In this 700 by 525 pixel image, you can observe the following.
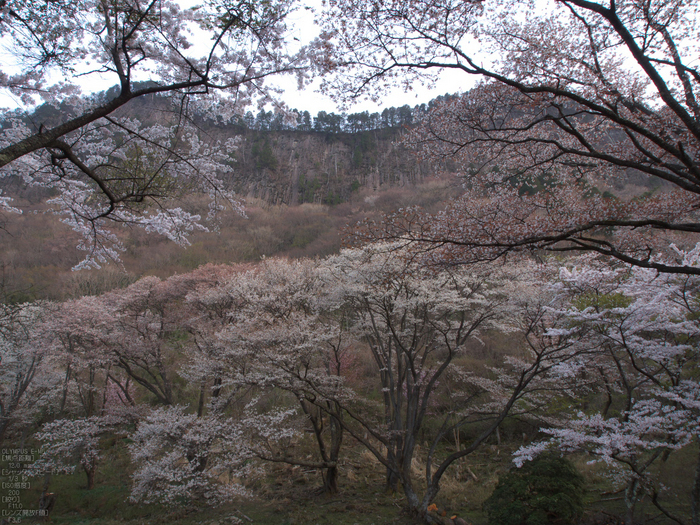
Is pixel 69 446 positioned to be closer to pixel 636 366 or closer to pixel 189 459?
pixel 189 459

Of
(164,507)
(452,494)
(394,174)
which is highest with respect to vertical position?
(394,174)

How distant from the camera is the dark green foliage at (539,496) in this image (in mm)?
5402

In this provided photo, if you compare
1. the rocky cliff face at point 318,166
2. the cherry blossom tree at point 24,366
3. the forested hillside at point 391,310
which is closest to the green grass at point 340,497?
the forested hillside at point 391,310

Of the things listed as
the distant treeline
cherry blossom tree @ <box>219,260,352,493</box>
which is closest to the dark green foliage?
cherry blossom tree @ <box>219,260,352,493</box>

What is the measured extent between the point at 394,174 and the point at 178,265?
39631mm

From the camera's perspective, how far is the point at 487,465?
417 inches

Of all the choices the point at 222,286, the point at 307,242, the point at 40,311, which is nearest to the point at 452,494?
the point at 222,286

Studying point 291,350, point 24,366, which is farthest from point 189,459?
point 24,366

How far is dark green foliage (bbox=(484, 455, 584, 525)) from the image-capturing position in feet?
17.7

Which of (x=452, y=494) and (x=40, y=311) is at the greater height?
(x=40, y=311)

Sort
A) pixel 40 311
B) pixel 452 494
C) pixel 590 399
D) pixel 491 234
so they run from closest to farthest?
pixel 491 234
pixel 452 494
pixel 590 399
pixel 40 311

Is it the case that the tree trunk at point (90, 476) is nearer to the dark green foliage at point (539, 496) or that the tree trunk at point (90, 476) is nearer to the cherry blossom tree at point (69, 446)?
the cherry blossom tree at point (69, 446)

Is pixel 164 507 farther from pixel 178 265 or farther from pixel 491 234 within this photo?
pixel 178 265

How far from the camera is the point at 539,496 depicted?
5.59 metres
